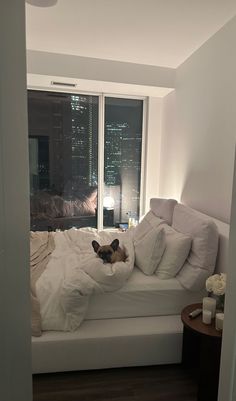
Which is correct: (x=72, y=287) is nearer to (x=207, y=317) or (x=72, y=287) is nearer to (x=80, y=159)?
(x=207, y=317)

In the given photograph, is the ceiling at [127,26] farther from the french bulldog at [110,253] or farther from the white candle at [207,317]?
the white candle at [207,317]

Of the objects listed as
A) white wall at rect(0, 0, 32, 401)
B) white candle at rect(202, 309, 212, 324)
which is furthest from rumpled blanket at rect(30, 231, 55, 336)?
white candle at rect(202, 309, 212, 324)

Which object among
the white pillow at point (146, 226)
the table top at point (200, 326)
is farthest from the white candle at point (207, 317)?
the white pillow at point (146, 226)

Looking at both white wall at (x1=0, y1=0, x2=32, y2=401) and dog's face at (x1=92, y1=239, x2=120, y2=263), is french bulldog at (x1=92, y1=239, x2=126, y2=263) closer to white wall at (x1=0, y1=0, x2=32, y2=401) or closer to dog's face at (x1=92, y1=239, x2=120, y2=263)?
dog's face at (x1=92, y1=239, x2=120, y2=263)

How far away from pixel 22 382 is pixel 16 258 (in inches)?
14.1

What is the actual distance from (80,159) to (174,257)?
2674 millimetres

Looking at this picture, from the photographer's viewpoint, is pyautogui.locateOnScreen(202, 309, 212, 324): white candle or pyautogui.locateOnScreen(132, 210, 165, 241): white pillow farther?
pyautogui.locateOnScreen(132, 210, 165, 241): white pillow

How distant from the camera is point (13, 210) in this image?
2.50 feet

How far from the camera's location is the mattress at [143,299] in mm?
2123

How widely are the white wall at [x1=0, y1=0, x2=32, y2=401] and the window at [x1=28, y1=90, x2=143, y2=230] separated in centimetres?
367

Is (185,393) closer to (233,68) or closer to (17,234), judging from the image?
(17,234)

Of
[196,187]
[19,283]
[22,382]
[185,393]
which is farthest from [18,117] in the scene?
[196,187]

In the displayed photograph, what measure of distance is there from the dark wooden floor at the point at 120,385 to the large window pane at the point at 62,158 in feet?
9.01

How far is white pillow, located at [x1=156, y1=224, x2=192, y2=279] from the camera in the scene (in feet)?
7.46
